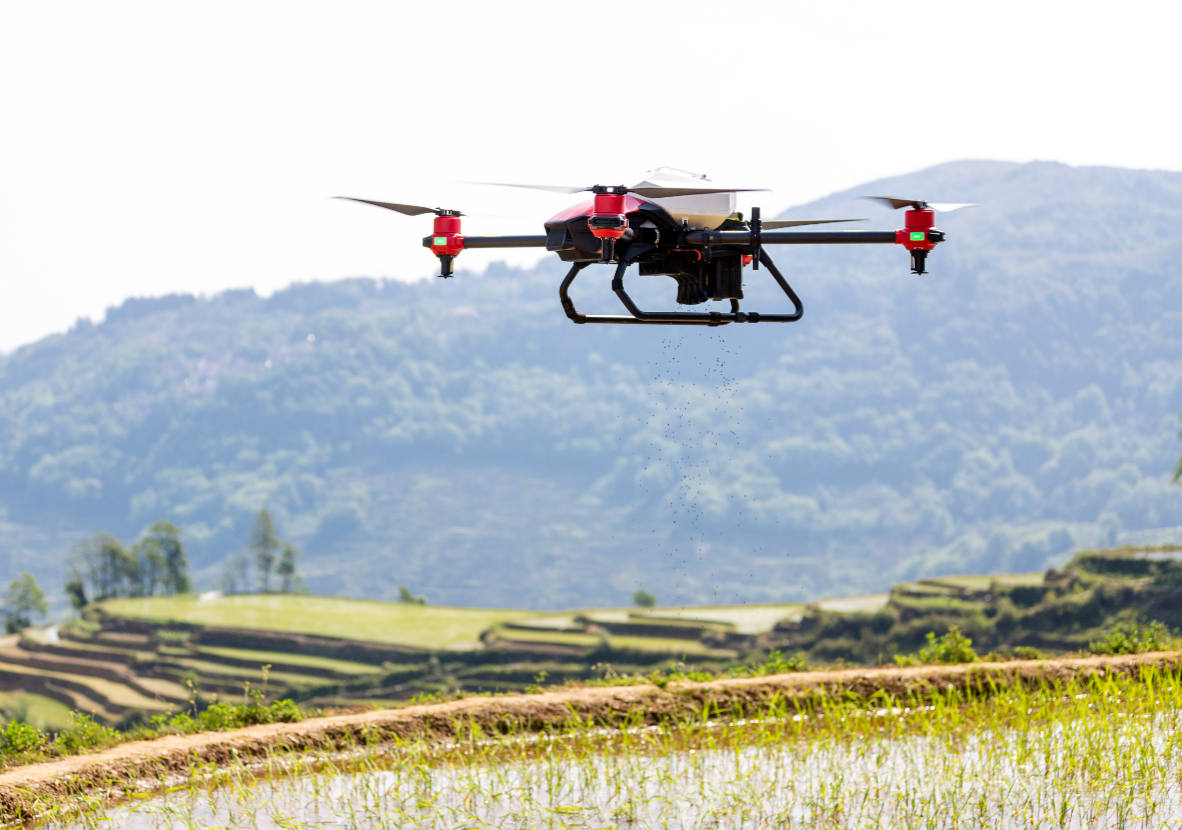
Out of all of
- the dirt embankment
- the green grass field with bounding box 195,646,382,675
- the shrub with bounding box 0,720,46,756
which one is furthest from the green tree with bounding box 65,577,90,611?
the dirt embankment

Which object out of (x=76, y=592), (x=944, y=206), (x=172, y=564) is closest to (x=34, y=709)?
(x=76, y=592)

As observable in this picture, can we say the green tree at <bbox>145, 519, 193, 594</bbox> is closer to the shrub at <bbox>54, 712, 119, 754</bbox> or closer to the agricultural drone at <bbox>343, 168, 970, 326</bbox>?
the shrub at <bbox>54, 712, 119, 754</bbox>

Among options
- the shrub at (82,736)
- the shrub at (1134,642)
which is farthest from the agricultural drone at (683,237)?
the shrub at (1134,642)

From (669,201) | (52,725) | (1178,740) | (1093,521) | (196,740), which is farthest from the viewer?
(1093,521)

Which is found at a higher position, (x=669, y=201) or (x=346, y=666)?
(x=669, y=201)

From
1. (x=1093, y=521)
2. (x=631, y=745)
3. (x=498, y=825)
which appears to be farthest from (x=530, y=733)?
(x=1093, y=521)

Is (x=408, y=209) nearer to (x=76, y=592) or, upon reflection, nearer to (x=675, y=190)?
(x=675, y=190)

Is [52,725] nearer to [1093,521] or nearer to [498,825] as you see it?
[498,825]
